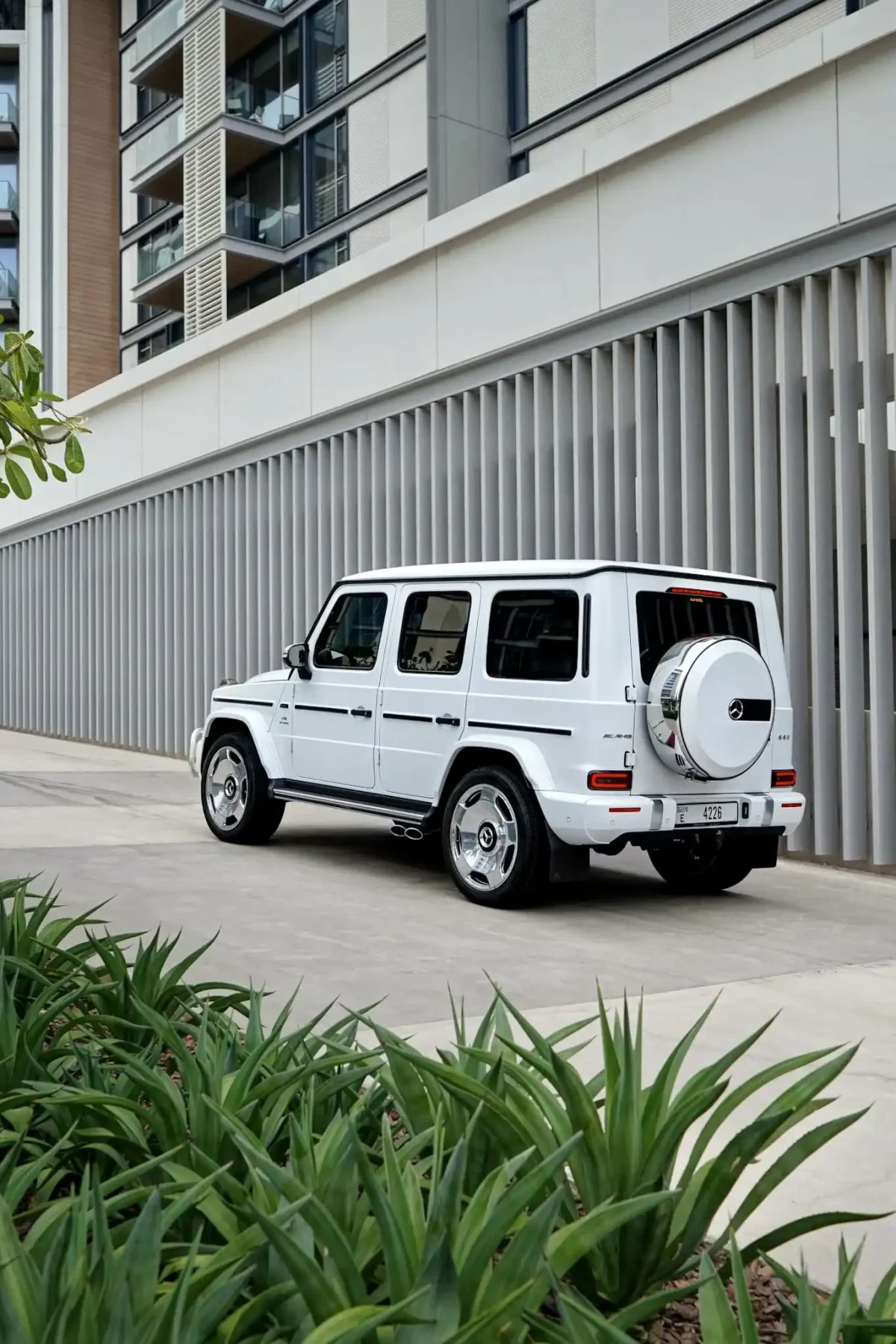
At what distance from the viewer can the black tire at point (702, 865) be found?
8797 millimetres

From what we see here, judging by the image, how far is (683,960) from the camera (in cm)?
675

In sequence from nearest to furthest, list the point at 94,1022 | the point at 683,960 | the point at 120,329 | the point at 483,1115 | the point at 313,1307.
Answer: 1. the point at 313,1307
2. the point at 483,1115
3. the point at 94,1022
4. the point at 683,960
5. the point at 120,329

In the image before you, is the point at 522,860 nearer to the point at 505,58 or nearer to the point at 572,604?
the point at 572,604

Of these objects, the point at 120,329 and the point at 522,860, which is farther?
the point at 120,329

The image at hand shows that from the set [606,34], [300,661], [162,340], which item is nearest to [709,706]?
[300,661]

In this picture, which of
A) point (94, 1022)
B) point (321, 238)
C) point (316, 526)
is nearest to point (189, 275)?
point (321, 238)

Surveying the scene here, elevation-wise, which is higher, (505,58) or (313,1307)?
(505,58)

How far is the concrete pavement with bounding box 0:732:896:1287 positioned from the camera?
508 centimetres

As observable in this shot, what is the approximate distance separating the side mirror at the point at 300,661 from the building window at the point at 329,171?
78.7 feet

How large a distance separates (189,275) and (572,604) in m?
30.3


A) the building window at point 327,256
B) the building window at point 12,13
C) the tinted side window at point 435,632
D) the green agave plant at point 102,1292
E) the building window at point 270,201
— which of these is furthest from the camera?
the building window at point 12,13

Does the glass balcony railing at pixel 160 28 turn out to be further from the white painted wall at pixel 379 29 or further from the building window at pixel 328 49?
the white painted wall at pixel 379 29

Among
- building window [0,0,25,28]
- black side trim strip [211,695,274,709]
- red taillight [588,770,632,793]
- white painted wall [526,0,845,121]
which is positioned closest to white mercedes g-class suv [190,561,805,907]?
red taillight [588,770,632,793]

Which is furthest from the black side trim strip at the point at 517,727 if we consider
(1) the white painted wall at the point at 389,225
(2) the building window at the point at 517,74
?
(1) the white painted wall at the point at 389,225
